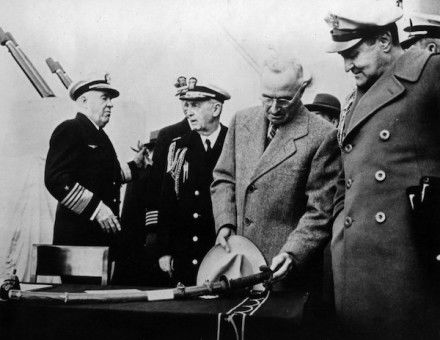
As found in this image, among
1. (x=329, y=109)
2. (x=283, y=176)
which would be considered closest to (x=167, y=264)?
(x=283, y=176)

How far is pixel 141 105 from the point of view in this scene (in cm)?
302

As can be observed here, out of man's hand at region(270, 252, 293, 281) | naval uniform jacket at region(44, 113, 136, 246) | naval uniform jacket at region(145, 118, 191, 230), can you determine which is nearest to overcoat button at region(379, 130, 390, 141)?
man's hand at region(270, 252, 293, 281)

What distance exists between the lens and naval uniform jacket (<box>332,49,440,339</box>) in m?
1.89

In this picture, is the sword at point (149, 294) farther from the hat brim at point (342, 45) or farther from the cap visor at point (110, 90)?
the cap visor at point (110, 90)

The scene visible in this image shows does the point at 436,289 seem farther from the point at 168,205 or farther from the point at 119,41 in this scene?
the point at 119,41

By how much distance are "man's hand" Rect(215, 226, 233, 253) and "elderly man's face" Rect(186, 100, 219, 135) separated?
0.59m

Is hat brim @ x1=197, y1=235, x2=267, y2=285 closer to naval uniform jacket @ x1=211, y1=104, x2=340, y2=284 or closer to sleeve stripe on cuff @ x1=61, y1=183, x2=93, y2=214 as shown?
naval uniform jacket @ x1=211, y1=104, x2=340, y2=284

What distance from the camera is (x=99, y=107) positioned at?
3139mm

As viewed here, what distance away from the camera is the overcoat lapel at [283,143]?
8.19ft

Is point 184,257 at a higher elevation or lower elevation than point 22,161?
lower

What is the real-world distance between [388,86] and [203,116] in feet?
3.81

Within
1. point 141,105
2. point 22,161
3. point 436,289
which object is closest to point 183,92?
point 141,105

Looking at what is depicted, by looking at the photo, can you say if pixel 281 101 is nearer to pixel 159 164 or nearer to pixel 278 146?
pixel 278 146

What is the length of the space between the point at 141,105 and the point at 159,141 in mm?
225
